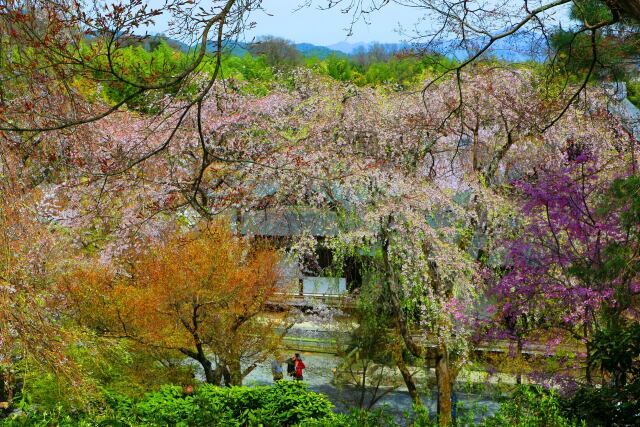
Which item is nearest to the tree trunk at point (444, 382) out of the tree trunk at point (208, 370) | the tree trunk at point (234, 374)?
the tree trunk at point (234, 374)

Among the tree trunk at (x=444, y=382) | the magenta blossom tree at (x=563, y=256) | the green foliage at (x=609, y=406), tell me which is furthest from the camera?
the tree trunk at (x=444, y=382)

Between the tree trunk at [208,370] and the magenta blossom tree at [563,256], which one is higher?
the magenta blossom tree at [563,256]

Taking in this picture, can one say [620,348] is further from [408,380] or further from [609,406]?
[408,380]

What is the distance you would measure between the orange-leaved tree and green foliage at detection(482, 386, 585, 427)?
475 cm

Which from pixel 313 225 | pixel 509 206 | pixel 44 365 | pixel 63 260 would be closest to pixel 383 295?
pixel 313 225

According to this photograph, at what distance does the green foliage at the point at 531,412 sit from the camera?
5766 mm

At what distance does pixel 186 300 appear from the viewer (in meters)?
10.1

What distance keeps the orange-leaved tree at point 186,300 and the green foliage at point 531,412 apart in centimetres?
475

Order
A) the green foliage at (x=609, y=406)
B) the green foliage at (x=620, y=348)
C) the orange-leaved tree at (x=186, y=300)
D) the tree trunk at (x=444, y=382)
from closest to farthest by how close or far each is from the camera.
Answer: the green foliage at (x=609, y=406) < the green foliage at (x=620, y=348) < the orange-leaved tree at (x=186, y=300) < the tree trunk at (x=444, y=382)

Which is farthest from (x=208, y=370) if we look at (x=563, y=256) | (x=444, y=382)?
(x=563, y=256)

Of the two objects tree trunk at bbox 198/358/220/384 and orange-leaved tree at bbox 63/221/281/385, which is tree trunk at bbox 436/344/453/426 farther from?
tree trunk at bbox 198/358/220/384

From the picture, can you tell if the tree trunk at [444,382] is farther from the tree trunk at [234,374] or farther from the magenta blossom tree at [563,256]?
the tree trunk at [234,374]

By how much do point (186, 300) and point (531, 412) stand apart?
5265 mm

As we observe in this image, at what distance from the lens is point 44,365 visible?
5898 mm
